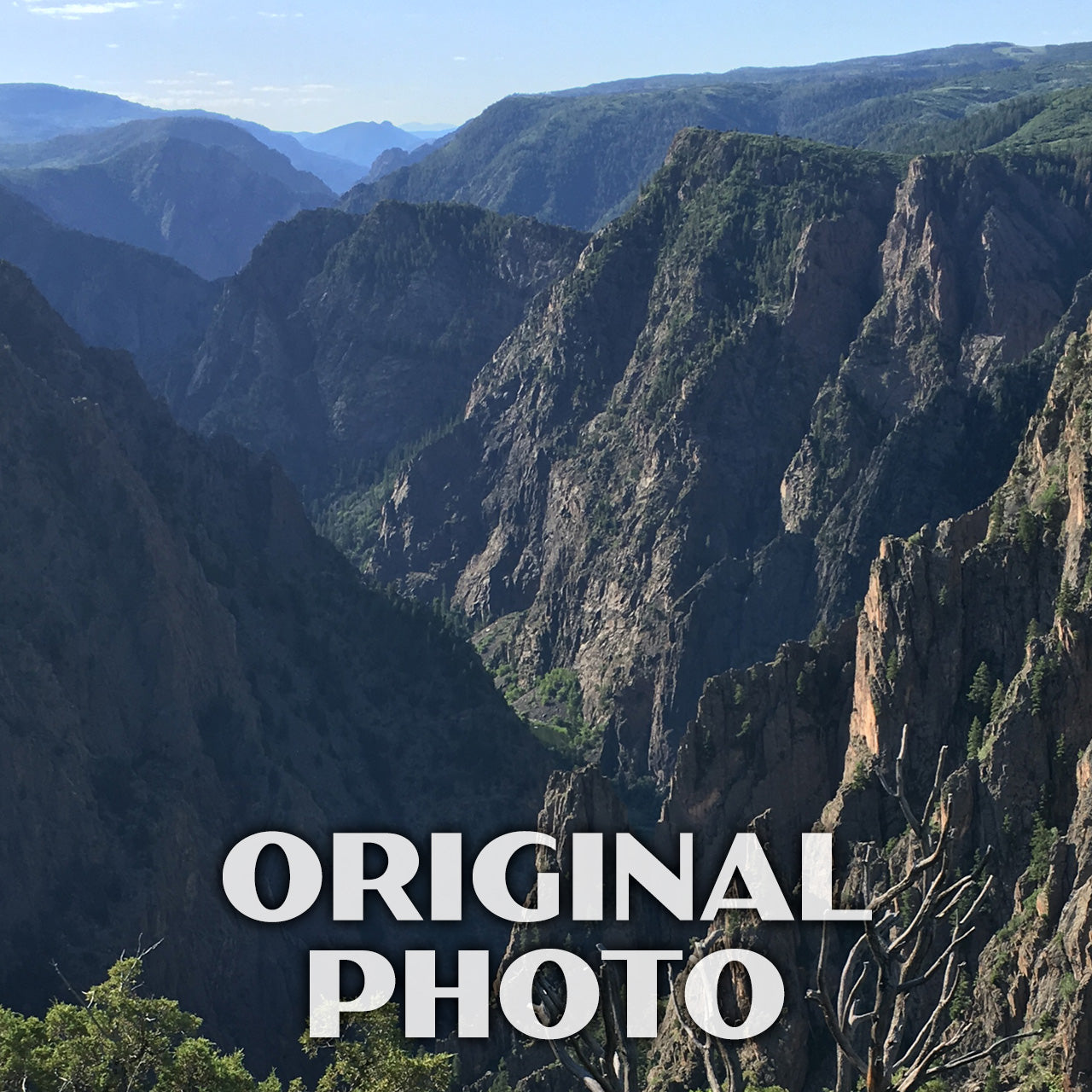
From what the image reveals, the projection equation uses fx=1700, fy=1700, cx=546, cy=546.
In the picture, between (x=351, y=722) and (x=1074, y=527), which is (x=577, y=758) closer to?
(x=351, y=722)

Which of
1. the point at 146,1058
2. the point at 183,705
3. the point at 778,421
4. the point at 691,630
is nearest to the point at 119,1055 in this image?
the point at 146,1058

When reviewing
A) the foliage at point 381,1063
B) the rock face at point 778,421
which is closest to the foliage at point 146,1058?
the foliage at point 381,1063

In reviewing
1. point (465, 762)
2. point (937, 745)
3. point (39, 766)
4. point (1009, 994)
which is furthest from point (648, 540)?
point (1009, 994)

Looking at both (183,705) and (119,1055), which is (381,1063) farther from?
(183,705)

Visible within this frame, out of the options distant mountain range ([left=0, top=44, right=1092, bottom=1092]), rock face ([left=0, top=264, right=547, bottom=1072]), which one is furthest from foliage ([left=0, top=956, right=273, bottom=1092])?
rock face ([left=0, top=264, right=547, bottom=1072])

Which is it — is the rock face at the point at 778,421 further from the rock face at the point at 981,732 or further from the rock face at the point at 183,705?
the rock face at the point at 981,732

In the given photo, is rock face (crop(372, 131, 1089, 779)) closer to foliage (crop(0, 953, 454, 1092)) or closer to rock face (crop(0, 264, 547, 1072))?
rock face (crop(0, 264, 547, 1072))
